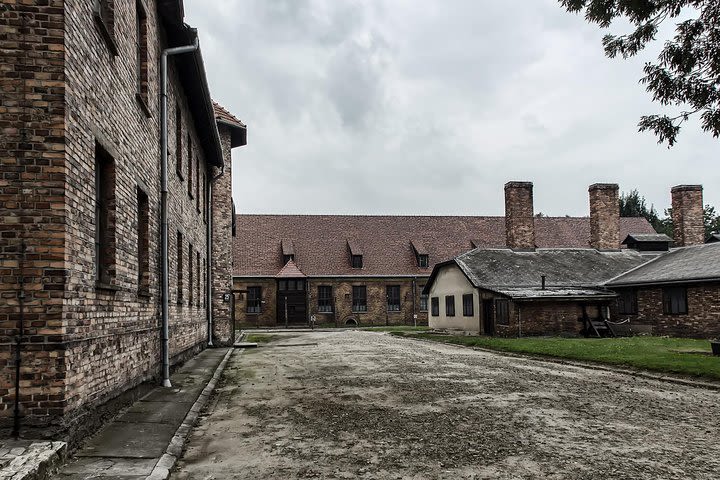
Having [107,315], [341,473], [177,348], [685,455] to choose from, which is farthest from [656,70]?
[177,348]

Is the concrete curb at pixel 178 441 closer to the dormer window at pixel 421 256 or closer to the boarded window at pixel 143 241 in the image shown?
the boarded window at pixel 143 241

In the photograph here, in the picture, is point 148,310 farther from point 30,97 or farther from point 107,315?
point 30,97

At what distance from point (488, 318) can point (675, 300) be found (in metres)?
7.22

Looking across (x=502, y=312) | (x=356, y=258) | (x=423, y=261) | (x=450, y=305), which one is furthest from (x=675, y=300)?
(x=356, y=258)

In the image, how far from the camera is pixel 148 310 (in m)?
9.36

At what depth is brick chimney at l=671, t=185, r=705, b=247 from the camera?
103ft

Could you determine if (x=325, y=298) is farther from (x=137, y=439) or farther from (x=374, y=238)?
(x=137, y=439)

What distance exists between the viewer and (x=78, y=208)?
19.5 ft

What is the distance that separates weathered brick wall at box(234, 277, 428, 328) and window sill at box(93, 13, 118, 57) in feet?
109

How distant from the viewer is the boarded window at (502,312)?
23.9 meters

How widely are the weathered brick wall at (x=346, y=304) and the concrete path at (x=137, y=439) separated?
101 ft

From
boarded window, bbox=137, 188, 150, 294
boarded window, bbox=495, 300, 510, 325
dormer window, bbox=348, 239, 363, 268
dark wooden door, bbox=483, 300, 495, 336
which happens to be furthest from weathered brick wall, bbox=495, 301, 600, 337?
dormer window, bbox=348, 239, 363, 268

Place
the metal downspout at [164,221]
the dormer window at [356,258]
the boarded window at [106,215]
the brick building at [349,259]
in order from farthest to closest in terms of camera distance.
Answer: the dormer window at [356,258]
the brick building at [349,259]
the metal downspout at [164,221]
the boarded window at [106,215]

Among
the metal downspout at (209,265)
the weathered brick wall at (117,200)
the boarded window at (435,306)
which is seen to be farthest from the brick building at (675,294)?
the weathered brick wall at (117,200)
